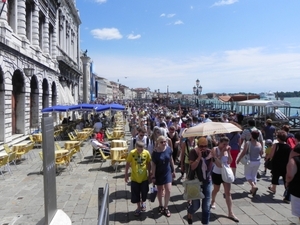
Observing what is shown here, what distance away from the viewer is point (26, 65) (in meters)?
18.1

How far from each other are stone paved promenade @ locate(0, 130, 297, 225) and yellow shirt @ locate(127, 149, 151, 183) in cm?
78

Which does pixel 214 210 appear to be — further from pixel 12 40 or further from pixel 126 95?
pixel 126 95

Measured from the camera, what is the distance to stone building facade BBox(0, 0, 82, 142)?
1473cm

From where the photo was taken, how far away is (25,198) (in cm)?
689

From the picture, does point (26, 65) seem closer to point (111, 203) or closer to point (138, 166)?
point (111, 203)

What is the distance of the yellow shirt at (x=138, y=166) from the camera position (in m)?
5.49

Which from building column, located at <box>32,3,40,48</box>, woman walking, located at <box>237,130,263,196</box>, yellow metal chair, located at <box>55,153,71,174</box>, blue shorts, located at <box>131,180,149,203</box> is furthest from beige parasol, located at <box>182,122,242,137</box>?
building column, located at <box>32,3,40,48</box>

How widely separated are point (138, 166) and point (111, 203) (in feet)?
4.87

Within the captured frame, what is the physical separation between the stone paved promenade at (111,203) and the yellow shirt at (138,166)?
78 centimetres

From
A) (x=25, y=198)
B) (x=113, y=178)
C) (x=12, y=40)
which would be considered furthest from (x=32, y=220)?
(x=12, y=40)

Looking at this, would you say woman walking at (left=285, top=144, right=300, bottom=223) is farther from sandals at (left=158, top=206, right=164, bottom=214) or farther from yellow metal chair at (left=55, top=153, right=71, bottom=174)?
yellow metal chair at (left=55, top=153, right=71, bottom=174)

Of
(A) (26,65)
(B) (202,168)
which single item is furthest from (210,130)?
(A) (26,65)

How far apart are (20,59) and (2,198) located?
38.6 feet

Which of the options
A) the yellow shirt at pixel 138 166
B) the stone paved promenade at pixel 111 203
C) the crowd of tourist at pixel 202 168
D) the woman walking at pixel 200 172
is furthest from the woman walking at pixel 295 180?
the yellow shirt at pixel 138 166
